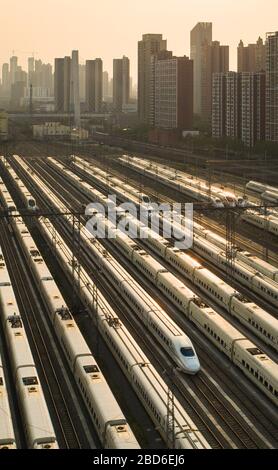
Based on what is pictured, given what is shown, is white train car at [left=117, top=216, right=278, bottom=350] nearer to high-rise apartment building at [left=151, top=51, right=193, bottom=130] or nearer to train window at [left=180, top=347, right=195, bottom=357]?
train window at [left=180, top=347, right=195, bottom=357]

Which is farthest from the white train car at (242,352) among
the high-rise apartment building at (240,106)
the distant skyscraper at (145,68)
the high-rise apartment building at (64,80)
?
the high-rise apartment building at (64,80)

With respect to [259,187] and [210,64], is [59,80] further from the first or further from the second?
[259,187]

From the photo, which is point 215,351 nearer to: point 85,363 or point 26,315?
point 85,363


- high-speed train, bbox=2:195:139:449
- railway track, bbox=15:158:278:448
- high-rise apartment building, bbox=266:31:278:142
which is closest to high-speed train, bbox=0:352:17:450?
high-speed train, bbox=2:195:139:449
